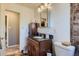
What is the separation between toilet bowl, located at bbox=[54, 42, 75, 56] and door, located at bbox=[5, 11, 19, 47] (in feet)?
1.80

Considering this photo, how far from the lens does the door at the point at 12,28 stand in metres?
1.77

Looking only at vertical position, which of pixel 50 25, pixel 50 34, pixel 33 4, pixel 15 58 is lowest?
pixel 15 58

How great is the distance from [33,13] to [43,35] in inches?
13.1

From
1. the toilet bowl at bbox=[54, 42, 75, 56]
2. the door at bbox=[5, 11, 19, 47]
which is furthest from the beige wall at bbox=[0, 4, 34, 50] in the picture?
the toilet bowl at bbox=[54, 42, 75, 56]

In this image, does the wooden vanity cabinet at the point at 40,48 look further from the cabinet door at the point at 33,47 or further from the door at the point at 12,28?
the door at the point at 12,28

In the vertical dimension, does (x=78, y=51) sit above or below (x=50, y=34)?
below

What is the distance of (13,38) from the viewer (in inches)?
70.7

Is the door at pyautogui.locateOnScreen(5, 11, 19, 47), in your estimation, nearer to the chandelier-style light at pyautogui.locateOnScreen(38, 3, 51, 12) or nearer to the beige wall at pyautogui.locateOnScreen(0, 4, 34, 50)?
the beige wall at pyautogui.locateOnScreen(0, 4, 34, 50)

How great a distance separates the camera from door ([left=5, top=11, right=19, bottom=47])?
1.77m

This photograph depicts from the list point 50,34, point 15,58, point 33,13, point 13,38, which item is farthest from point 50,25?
point 15,58

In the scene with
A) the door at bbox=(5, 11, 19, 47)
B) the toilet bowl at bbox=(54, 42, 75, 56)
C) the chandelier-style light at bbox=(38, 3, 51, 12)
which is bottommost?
the toilet bowl at bbox=(54, 42, 75, 56)

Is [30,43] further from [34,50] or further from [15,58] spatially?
[15,58]

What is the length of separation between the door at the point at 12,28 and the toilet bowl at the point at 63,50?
547 millimetres

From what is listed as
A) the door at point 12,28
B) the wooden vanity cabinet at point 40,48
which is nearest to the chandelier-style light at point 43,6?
the door at point 12,28
